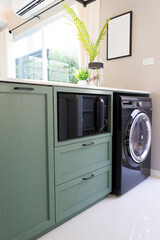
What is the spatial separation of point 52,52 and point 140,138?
252 cm

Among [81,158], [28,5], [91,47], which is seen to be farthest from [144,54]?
[28,5]

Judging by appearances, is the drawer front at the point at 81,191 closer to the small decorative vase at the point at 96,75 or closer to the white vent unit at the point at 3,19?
the small decorative vase at the point at 96,75

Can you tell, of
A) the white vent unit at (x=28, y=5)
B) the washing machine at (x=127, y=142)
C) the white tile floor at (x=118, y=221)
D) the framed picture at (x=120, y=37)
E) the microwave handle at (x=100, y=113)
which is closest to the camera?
the white tile floor at (x=118, y=221)

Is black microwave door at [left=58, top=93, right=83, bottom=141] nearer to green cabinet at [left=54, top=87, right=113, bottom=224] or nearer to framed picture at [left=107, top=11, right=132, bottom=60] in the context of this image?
green cabinet at [left=54, top=87, right=113, bottom=224]

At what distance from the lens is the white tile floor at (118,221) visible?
121 centimetres

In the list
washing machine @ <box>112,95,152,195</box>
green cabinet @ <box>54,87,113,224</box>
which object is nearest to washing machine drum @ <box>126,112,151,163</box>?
washing machine @ <box>112,95,152,195</box>

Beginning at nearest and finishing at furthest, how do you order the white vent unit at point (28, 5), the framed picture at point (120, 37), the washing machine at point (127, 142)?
the washing machine at point (127, 142) < the framed picture at point (120, 37) < the white vent unit at point (28, 5)

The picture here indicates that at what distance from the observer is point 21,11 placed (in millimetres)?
3166

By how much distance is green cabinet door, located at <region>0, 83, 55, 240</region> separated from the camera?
3.14 ft

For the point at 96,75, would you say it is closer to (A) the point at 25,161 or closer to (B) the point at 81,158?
(B) the point at 81,158

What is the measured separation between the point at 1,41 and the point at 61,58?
1997 millimetres

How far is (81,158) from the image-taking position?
1391 mm

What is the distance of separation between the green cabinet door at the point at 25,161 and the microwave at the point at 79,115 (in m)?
0.11

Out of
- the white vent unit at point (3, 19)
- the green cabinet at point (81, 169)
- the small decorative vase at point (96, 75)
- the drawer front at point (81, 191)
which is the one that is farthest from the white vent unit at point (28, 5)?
the drawer front at point (81, 191)
